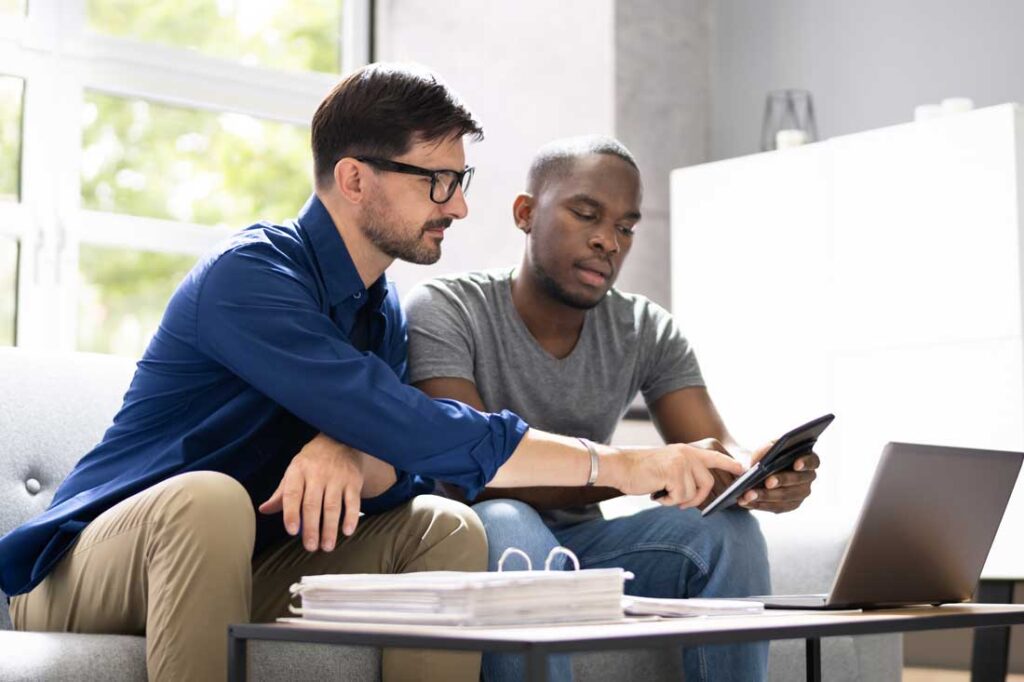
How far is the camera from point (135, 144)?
4.22 m

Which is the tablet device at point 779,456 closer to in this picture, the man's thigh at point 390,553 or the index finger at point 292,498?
the man's thigh at point 390,553

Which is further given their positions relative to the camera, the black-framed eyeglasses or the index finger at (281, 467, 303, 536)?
the black-framed eyeglasses

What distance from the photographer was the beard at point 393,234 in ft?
6.98

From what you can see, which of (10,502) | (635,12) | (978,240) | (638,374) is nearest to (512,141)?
(635,12)

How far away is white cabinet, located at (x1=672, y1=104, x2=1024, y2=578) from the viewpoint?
3.83 meters

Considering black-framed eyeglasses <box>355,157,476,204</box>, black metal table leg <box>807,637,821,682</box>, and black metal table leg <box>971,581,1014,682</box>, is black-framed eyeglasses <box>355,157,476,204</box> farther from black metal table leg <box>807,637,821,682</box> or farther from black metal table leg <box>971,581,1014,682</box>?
black metal table leg <box>971,581,1014,682</box>

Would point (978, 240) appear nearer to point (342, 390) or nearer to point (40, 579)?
point (342, 390)

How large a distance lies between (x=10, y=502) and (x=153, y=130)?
Answer: 7.45 feet

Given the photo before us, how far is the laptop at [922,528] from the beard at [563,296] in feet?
3.10

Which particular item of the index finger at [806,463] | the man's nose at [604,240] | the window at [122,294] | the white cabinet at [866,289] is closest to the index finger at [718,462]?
the index finger at [806,463]

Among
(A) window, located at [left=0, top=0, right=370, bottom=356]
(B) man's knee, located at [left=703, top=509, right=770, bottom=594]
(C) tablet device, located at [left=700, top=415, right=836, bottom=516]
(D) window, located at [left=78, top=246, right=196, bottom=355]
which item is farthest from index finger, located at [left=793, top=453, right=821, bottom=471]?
(D) window, located at [left=78, top=246, right=196, bottom=355]

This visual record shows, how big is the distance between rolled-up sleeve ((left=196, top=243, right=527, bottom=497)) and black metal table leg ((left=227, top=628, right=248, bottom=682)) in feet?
1.31

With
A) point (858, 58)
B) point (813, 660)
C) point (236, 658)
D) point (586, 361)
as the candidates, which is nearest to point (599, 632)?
point (236, 658)

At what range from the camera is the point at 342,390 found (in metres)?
1.84
